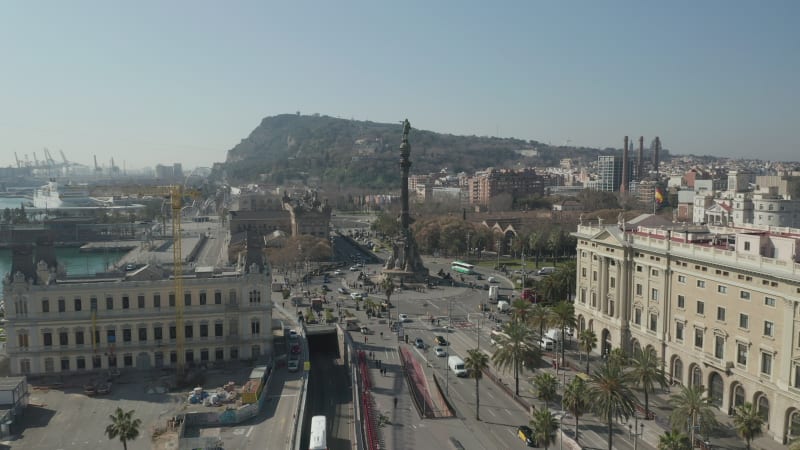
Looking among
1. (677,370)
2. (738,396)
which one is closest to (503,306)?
(677,370)

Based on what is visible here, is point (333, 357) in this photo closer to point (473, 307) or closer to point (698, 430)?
point (473, 307)

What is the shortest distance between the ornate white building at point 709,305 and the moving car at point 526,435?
953cm

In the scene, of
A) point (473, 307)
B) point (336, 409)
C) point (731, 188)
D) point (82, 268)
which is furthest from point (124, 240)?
point (731, 188)

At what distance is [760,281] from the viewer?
33312mm

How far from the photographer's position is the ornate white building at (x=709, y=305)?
31766 millimetres

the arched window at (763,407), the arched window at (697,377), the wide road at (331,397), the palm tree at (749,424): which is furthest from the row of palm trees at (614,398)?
A: the wide road at (331,397)

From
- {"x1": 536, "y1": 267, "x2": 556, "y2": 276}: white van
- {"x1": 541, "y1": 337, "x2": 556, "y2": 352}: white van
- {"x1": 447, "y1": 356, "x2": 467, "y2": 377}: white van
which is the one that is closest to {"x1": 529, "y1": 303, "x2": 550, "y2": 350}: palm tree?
{"x1": 541, "y1": 337, "x2": 556, "y2": 352}: white van

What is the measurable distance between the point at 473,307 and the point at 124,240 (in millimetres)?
101655

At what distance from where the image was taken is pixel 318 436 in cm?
3061

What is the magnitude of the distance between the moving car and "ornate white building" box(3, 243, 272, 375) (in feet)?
61.2

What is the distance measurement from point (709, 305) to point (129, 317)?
35968 mm

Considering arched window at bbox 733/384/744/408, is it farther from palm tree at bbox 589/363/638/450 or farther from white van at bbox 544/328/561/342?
white van at bbox 544/328/561/342

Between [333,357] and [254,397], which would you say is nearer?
[254,397]

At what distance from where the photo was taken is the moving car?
1235 inches
